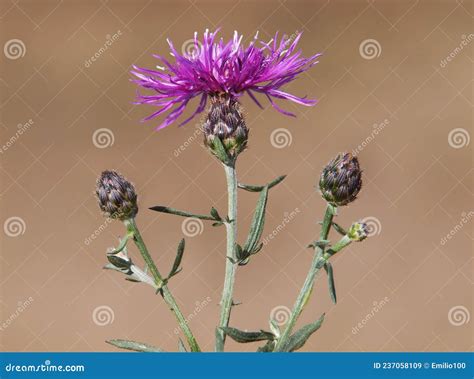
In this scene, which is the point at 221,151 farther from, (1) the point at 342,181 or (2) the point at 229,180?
(1) the point at 342,181

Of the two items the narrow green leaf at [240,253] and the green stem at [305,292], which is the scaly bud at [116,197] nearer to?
the narrow green leaf at [240,253]

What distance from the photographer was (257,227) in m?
1.15

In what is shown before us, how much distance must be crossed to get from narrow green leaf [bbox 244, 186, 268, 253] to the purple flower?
0.16 m

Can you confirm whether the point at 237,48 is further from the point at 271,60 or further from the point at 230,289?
the point at 230,289

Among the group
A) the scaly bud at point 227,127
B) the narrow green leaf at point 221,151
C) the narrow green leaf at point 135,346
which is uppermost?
the scaly bud at point 227,127

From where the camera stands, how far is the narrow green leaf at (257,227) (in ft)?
3.72

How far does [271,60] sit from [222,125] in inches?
6.1

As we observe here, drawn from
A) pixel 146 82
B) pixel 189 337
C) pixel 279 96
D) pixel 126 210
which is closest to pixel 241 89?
pixel 279 96

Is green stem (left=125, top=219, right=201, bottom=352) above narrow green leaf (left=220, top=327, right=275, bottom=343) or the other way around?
the other way around

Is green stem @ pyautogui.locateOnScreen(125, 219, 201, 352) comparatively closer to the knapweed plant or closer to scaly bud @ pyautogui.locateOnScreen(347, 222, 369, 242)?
the knapweed plant

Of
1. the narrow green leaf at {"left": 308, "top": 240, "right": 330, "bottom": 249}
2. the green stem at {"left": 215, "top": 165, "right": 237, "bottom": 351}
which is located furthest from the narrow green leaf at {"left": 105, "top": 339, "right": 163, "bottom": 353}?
the narrow green leaf at {"left": 308, "top": 240, "right": 330, "bottom": 249}

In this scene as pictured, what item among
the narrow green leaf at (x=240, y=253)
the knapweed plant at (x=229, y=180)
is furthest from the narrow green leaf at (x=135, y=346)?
the narrow green leaf at (x=240, y=253)

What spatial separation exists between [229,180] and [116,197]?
21 centimetres

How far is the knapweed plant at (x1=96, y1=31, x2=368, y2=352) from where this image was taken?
1.12m
